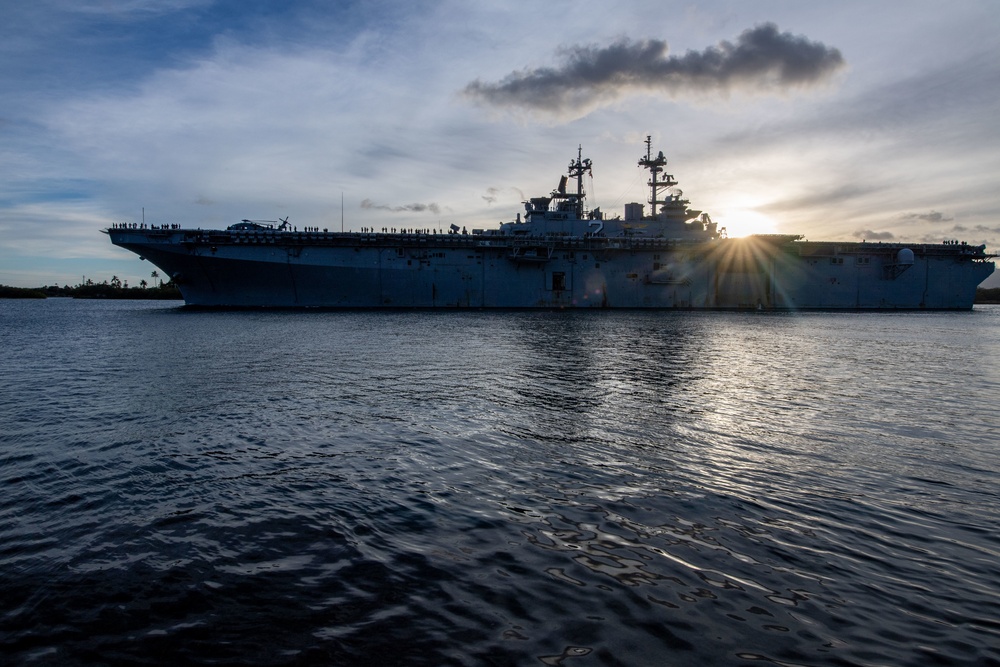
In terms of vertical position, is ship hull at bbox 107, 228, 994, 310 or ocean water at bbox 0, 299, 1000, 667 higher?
ship hull at bbox 107, 228, 994, 310

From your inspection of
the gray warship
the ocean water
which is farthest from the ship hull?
the ocean water

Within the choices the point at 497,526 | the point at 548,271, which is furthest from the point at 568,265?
the point at 497,526

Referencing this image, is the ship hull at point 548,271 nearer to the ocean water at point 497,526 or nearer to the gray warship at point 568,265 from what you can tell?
the gray warship at point 568,265

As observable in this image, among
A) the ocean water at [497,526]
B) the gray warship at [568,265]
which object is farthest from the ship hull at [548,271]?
the ocean water at [497,526]

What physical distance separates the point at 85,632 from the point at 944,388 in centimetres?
1845

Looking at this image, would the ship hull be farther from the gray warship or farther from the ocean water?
the ocean water

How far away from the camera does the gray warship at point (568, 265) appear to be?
47.5 meters

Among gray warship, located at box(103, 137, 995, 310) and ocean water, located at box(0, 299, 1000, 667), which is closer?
ocean water, located at box(0, 299, 1000, 667)

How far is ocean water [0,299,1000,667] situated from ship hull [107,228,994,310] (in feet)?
119

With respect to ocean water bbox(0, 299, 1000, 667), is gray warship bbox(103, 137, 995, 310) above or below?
above

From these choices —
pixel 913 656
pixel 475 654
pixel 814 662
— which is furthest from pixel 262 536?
pixel 913 656

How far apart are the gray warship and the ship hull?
12 centimetres

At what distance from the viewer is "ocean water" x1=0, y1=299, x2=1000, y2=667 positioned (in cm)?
390

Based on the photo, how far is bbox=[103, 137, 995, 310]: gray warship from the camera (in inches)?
1870
